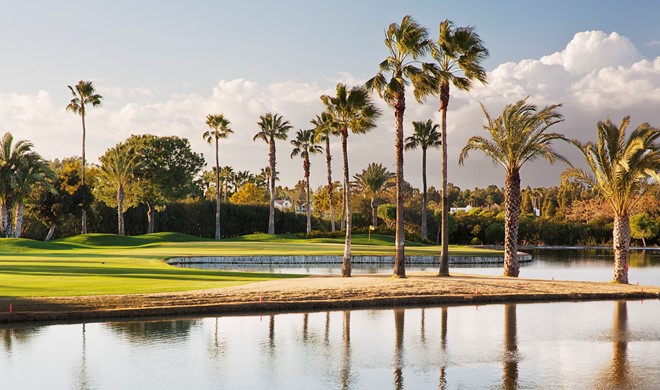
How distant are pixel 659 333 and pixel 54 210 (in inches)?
2777

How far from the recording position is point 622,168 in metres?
32.6

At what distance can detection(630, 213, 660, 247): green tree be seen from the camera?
9500 centimetres

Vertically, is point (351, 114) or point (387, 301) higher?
point (351, 114)

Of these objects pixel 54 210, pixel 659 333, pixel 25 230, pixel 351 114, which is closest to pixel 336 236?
pixel 54 210

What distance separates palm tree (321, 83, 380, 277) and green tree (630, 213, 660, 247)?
2754 inches

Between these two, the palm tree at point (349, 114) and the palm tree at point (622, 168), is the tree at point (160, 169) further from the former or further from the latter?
the palm tree at point (622, 168)

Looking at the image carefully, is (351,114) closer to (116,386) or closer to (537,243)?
(116,386)

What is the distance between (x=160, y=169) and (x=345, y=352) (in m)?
76.5

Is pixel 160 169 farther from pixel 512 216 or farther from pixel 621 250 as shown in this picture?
pixel 621 250

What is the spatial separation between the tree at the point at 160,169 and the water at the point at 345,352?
68.9 m

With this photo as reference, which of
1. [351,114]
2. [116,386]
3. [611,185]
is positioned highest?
[351,114]

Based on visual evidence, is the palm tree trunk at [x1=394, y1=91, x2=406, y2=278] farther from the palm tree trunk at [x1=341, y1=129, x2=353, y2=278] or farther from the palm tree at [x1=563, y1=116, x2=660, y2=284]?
the palm tree at [x1=563, y1=116, x2=660, y2=284]

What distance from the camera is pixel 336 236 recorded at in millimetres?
81500

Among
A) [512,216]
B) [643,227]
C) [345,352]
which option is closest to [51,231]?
[512,216]
